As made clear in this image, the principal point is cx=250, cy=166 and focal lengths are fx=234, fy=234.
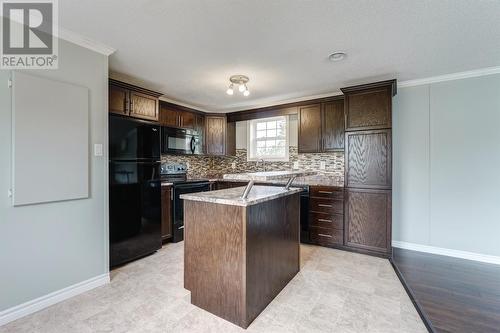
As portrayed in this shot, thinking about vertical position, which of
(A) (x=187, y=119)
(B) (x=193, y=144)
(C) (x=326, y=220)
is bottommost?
(C) (x=326, y=220)

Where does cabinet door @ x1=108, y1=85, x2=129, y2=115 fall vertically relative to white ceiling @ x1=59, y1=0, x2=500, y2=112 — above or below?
below

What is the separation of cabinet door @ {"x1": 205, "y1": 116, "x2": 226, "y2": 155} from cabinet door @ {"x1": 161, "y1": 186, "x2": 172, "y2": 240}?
1.41 meters

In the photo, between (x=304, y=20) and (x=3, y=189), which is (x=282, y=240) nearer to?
(x=304, y=20)

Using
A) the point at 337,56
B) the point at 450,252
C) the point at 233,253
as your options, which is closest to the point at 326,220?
the point at 450,252

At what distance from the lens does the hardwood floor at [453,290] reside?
1.81 meters

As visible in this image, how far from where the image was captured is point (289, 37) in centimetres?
217

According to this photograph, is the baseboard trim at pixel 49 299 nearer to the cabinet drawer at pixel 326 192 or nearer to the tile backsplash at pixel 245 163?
the tile backsplash at pixel 245 163

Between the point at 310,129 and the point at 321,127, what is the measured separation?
0.19 metres

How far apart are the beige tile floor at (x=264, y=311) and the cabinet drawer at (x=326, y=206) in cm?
86

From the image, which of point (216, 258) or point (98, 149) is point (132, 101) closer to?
point (98, 149)

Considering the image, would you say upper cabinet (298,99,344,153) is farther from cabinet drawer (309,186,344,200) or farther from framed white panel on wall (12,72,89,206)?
framed white panel on wall (12,72,89,206)

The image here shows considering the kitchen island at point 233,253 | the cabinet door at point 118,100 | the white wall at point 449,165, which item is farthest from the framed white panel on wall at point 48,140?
the white wall at point 449,165

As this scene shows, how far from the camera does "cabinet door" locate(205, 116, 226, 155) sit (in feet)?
15.6

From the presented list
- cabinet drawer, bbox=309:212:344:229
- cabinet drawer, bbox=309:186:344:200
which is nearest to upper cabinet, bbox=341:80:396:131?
cabinet drawer, bbox=309:186:344:200
